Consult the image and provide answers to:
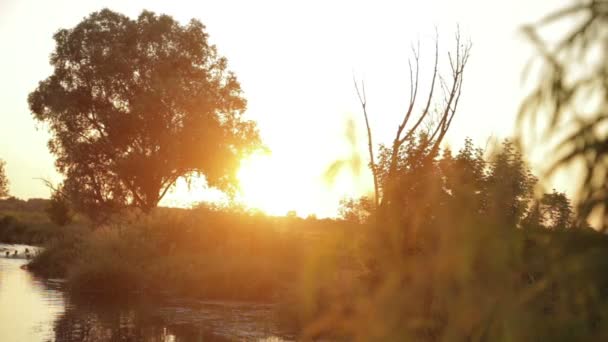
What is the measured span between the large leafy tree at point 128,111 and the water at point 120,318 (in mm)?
11617

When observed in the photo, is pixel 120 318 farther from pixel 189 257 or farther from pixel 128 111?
pixel 128 111

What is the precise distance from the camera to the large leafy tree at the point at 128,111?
36.2 m

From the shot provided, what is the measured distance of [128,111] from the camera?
36.9 metres

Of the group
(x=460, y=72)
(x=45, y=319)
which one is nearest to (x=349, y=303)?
(x=460, y=72)

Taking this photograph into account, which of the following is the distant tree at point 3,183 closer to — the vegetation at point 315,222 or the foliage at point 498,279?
the vegetation at point 315,222

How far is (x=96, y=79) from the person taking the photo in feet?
121

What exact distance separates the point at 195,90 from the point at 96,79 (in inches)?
213

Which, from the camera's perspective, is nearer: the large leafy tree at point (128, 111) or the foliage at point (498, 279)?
the foliage at point (498, 279)

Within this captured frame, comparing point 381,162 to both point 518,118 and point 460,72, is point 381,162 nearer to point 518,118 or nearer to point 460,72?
point 460,72

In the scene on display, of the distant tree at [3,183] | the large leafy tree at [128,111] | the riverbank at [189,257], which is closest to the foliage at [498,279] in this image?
the riverbank at [189,257]

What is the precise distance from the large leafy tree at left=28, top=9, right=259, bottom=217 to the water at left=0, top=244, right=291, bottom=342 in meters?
11.6

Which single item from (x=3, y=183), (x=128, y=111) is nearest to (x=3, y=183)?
(x=3, y=183)

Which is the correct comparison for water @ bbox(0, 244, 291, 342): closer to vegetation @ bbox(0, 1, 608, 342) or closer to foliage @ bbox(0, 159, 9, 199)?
vegetation @ bbox(0, 1, 608, 342)

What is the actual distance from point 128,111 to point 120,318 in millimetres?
19444
